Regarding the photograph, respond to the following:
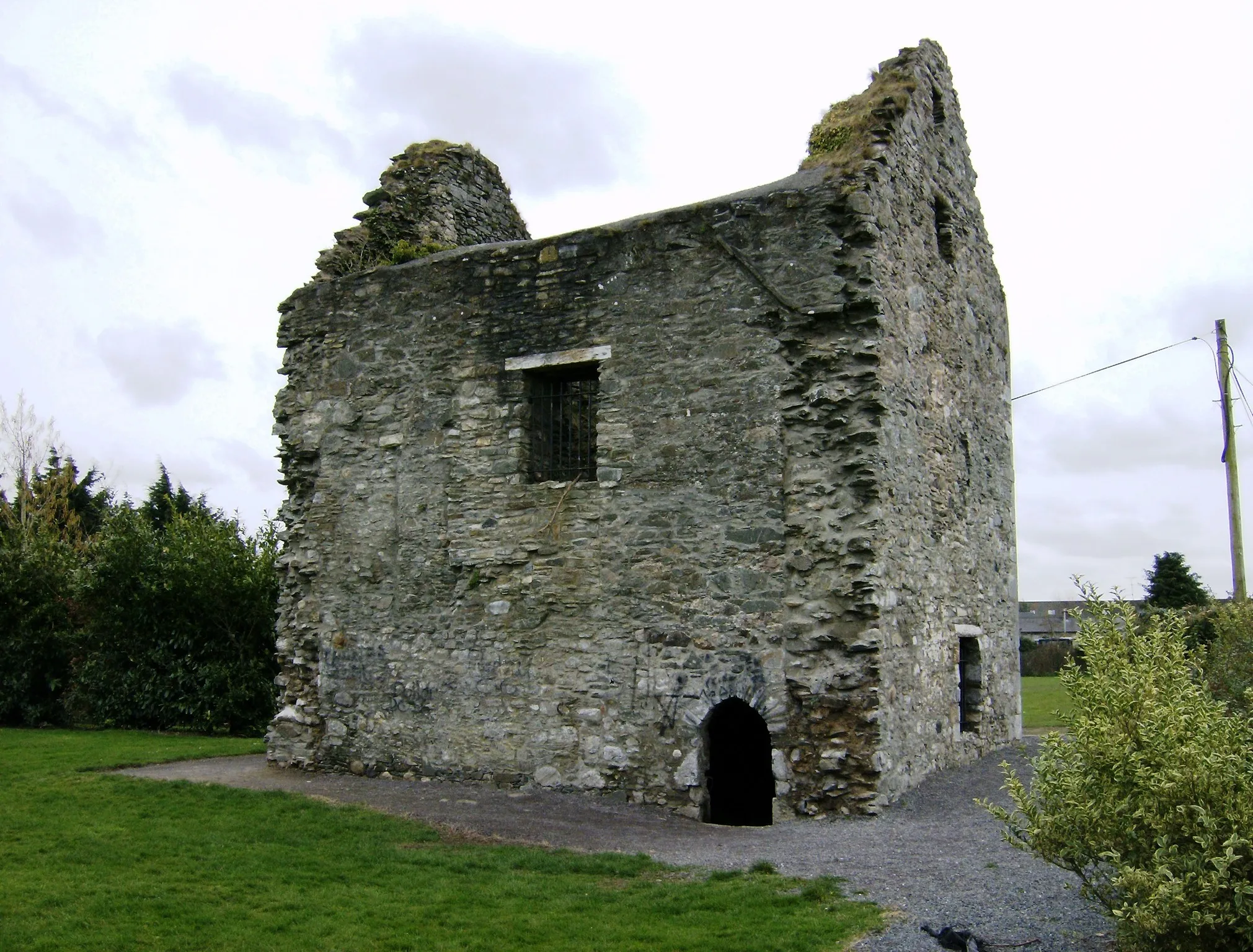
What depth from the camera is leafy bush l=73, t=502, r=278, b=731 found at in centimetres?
1869

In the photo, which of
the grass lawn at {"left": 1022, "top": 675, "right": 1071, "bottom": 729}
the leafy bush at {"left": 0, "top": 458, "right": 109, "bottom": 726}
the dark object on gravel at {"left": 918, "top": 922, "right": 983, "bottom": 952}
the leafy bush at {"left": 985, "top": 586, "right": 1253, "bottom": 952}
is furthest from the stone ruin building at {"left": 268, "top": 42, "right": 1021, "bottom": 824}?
the leafy bush at {"left": 0, "top": 458, "right": 109, "bottom": 726}

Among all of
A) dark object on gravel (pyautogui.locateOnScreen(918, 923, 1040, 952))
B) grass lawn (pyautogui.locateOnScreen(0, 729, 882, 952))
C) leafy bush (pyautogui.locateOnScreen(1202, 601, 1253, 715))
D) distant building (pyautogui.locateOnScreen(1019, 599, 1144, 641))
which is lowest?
grass lawn (pyautogui.locateOnScreen(0, 729, 882, 952))

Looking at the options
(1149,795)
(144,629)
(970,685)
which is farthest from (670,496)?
→ (144,629)

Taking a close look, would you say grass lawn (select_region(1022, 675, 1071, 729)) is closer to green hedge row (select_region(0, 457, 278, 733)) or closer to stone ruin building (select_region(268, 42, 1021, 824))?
stone ruin building (select_region(268, 42, 1021, 824))

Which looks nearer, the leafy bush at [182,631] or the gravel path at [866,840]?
the gravel path at [866,840]

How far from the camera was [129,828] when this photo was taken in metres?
9.64

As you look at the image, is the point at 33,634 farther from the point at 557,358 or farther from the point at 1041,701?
the point at 1041,701

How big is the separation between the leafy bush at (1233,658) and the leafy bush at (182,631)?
14413 mm

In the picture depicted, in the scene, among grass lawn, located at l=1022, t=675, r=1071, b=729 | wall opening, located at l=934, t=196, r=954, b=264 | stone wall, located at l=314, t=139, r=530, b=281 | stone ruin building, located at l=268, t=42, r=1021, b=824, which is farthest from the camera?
grass lawn, located at l=1022, t=675, r=1071, b=729

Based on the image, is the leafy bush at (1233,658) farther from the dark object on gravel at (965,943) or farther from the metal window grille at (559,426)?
the metal window grille at (559,426)

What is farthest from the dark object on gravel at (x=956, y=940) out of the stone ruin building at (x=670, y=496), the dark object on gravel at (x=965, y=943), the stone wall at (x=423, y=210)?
the stone wall at (x=423, y=210)

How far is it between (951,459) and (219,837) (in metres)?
8.63

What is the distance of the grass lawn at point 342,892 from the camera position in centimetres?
655

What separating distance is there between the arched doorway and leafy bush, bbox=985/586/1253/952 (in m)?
5.93
